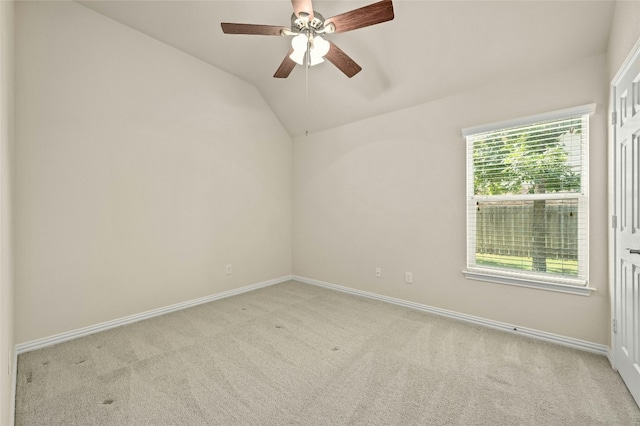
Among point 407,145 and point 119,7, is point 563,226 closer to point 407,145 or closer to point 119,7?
point 407,145

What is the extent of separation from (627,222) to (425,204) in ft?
5.46

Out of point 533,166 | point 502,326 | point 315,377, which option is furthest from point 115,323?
point 533,166

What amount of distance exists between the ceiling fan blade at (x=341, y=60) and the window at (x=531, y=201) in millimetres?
1392

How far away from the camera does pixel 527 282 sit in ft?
8.70

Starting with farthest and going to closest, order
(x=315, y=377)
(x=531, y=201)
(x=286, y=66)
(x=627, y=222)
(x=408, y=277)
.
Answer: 1. (x=408, y=277)
2. (x=531, y=201)
3. (x=286, y=66)
4. (x=315, y=377)
5. (x=627, y=222)

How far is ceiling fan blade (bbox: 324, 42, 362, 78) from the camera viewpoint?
7.55ft

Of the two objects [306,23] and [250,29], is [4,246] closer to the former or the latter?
[250,29]

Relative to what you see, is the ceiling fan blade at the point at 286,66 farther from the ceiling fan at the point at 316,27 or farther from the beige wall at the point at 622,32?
the beige wall at the point at 622,32

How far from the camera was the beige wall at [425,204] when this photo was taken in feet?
7.82

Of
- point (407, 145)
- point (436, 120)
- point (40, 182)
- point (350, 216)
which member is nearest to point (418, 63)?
point (436, 120)

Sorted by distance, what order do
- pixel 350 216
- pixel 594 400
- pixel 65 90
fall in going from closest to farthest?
pixel 594 400 → pixel 65 90 → pixel 350 216

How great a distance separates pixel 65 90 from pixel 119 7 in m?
0.95

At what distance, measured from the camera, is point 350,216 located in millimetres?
4039

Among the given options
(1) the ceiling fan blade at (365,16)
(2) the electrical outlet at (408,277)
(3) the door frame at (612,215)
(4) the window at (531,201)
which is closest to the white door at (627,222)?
(3) the door frame at (612,215)
